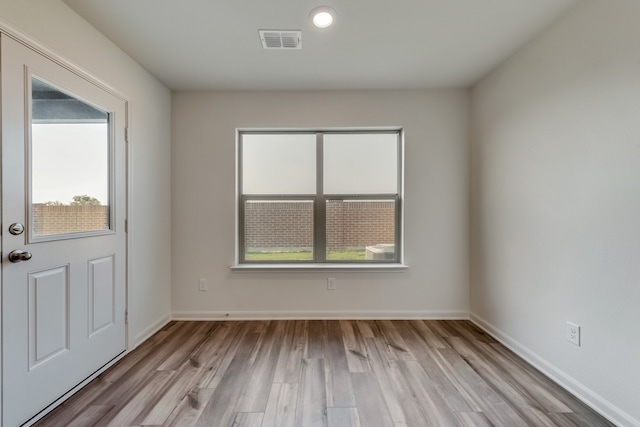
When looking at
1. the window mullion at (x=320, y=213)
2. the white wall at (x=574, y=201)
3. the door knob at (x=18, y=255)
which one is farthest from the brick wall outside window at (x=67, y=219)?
the white wall at (x=574, y=201)

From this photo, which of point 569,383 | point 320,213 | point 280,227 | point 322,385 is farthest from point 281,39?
point 569,383

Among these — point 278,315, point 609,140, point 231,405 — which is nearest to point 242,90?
point 278,315

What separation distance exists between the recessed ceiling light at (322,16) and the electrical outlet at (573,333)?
262 centimetres

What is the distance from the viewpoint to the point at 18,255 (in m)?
1.46

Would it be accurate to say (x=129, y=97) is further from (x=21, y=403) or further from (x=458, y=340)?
(x=458, y=340)

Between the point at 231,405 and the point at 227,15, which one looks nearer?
the point at 231,405

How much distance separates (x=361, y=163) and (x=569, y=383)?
2.48 metres

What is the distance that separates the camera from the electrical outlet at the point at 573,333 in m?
1.76

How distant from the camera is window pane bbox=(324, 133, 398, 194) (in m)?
3.12

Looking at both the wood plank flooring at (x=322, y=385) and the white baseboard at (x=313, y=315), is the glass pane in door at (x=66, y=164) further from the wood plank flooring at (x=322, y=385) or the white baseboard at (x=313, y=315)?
the white baseboard at (x=313, y=315)

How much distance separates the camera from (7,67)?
56.1 inches

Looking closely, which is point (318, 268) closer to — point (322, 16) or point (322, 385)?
point (322, 385)

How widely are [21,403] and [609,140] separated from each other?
3653 mm

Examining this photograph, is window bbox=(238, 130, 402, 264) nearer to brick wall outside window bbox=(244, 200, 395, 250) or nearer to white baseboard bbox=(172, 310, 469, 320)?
brick wall outside window bbox=(244, 200, 395, 250)
